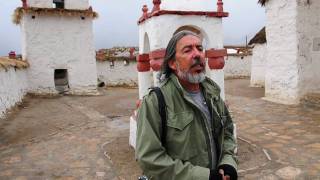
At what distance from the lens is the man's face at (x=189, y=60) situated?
247 centimetres

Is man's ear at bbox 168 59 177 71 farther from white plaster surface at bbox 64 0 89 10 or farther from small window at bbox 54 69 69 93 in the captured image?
white plaster surface at bbox 64 0 89 10

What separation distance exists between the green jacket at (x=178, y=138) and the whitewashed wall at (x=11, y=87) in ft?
30.8

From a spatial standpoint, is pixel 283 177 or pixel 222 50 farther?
pixel 222 50

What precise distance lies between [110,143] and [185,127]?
5379mm

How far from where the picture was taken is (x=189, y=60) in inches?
97.0

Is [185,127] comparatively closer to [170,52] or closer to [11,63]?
[170,52]

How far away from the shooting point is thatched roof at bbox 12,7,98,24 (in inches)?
639

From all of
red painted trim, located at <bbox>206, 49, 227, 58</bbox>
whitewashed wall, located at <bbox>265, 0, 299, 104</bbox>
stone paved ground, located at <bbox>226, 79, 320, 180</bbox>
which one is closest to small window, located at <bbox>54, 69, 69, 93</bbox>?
stone paved ground, located at <bbox>226, 79, 320, 180</bbox>

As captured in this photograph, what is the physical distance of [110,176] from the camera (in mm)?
5504

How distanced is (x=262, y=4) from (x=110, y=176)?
1018 centimetres

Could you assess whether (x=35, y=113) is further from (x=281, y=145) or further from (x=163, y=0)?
(x=281, y=145)

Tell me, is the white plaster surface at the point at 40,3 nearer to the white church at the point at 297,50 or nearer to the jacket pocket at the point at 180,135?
the white church at the point at 297,50

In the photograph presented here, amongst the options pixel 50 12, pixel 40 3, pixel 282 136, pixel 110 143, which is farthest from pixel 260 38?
pixel 110 143

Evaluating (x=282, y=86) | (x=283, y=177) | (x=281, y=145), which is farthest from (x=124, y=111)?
(x=283, y=177)
